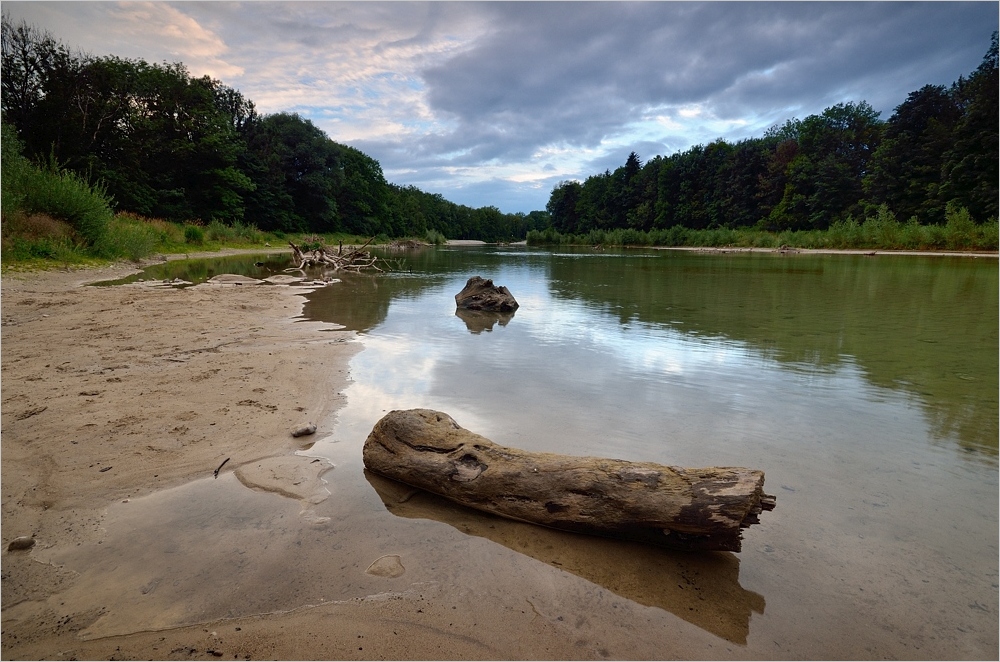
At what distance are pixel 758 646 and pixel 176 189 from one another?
48761mm

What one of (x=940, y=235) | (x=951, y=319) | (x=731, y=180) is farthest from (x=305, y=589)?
(x=731, y=180)

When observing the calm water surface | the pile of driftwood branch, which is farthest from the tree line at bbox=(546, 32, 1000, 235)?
the calm water surface

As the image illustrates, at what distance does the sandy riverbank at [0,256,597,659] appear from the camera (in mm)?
1907

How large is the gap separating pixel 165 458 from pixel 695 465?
11.6 ft

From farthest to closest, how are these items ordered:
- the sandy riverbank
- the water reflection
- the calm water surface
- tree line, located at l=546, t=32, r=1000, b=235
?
1. tree line, located at l=546, t=32, r=1000, b=235
2. the water reflection
3. the calm water surface
4. the sandy riverbank

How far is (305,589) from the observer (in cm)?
219

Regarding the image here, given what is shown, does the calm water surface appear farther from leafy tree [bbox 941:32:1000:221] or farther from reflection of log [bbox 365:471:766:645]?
leafy tree [bbox 941:32:1000:221]

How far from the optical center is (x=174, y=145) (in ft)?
134

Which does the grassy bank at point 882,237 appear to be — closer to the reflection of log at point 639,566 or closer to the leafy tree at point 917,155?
the leafy tree at point 917,155

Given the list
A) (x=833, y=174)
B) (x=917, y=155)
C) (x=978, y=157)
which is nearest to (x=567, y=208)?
(x=833, y=174)

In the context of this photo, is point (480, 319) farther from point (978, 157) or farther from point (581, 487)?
point (978, 157)

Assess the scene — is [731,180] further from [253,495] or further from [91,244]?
[253,495]

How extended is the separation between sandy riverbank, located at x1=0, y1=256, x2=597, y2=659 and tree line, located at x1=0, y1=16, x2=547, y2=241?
49.1ft

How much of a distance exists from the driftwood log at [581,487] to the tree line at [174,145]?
1957 centimetres
